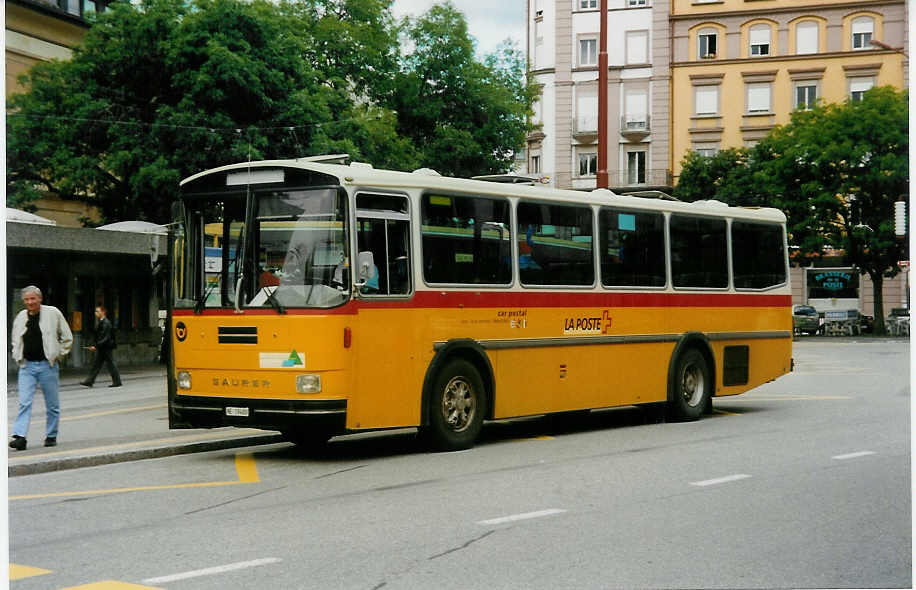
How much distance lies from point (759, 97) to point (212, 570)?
5882cm

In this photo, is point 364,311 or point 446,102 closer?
point 364,311

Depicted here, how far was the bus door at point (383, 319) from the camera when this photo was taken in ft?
37.6

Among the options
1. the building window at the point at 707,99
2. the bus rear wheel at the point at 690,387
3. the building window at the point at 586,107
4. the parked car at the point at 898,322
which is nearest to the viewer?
the bus rear wheel at the point at 690,387

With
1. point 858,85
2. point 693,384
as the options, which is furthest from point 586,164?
point 693,384

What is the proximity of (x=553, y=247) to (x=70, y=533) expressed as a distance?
7.22 metres

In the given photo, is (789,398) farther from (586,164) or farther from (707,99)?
(707,99)

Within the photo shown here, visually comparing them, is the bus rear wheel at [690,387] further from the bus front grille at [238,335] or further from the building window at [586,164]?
the building window at [586,164]

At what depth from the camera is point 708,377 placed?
650 inches

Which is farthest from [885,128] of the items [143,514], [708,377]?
[143,514]

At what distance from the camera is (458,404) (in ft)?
41.2

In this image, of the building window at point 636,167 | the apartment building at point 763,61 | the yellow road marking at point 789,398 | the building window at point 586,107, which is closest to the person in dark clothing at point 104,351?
the yellow road marking at point 789,398

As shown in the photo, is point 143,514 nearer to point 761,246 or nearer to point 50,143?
point 761,246

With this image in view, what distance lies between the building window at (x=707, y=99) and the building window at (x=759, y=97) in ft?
5.46

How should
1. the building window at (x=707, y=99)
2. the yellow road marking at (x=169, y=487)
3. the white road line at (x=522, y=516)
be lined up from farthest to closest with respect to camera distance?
the building window at (x=707, y=99) → the yellow road marking at (x=169, y=487) → the white road line at (x=522, y=516)
